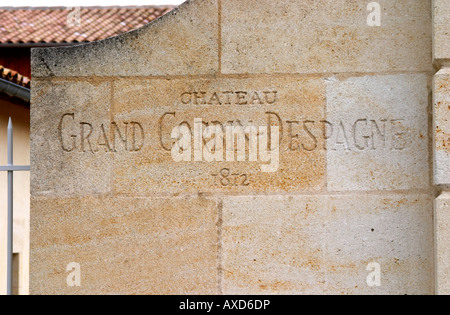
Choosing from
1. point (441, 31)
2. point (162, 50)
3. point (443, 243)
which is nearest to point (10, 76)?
point (162, 50)

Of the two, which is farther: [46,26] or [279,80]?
[46,26]

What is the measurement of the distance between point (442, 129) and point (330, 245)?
940 millimetres

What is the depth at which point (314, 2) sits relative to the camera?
386 centimetres

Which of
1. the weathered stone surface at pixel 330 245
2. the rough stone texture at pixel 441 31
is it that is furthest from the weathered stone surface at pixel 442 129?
the weathered stone surface at pixel 330 245

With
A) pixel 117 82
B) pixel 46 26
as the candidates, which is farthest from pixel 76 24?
pixel 117 82

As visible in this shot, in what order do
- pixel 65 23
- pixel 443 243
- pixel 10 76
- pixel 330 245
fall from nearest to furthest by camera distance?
1. pixel 443 243
2. pixel 330 245
3. pixel 10 76
4. pixel 65 23

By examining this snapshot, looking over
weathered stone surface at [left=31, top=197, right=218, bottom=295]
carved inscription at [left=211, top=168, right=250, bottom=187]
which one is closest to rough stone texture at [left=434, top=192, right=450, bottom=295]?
carved inscription at [left=211, top=168, right=250, bottom=187]

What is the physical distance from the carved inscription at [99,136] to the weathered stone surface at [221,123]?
0.04 metres

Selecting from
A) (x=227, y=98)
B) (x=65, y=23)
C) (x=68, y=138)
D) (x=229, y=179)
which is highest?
(x=65, y=23)

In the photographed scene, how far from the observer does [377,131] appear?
3.81 metres

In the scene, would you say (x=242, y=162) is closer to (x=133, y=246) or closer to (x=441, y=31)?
(x=133, y=246)

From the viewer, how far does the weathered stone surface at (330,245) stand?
3760mm

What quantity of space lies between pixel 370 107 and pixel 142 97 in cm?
140
